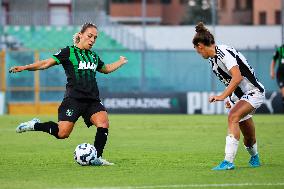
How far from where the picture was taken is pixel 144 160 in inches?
574

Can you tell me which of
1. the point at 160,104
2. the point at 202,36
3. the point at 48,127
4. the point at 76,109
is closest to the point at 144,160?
the point at 76,109

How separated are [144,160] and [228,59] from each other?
2.78m

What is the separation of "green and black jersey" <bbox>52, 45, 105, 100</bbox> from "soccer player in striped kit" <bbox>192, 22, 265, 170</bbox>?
2051mm

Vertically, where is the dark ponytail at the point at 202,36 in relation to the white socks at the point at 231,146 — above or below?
above

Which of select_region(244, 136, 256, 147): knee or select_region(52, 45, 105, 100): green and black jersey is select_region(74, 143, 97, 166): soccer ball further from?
select_region(244, 136, 256, 147): knee

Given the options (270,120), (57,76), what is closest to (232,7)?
(57,76)

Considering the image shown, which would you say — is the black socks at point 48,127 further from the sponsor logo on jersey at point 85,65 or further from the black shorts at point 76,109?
the sponsor logo on jersey at point 85,65

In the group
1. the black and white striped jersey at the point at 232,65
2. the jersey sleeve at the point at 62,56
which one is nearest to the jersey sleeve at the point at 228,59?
the black and white striped jersey at the point at 232,65

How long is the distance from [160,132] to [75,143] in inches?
159

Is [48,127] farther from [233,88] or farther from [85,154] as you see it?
[233,88]

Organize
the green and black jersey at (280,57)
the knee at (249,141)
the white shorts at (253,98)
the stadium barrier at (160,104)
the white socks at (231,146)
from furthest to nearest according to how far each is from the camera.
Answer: the stadium barrier at (160,104)
the green and black jersey at (280,57)
the knee at (249,141)
the white shorts at (253,98)
the white socks at (231,146)

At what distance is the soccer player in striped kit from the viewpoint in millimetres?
12406

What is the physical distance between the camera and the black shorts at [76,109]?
13836mm

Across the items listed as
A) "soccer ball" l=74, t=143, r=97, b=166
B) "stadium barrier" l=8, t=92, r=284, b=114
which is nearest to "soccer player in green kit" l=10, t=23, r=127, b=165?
"soccer ball" l=74, t=143, r=97, b=166
